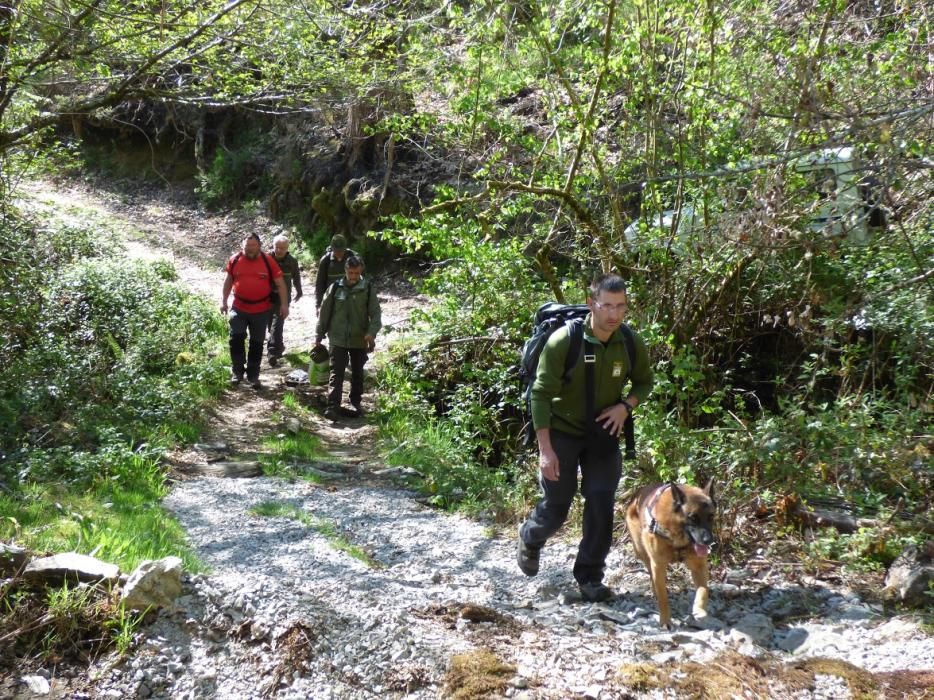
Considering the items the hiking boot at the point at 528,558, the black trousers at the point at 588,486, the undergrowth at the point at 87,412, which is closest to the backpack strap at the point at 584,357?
the black trousers at the point at 588,486

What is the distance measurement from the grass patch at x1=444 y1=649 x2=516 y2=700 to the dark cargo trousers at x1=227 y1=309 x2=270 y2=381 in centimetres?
772

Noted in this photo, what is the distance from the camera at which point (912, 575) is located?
487 centimetres

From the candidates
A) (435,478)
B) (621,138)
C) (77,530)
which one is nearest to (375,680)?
(77,530)

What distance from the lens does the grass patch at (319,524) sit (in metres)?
6.14

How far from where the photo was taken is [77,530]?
5535 mm

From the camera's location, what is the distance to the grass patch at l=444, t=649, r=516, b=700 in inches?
156

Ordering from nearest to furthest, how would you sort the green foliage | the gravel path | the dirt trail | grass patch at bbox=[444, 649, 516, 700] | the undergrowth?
1. grass patch at bbox=[444, 649, 516, 700]
2. the gravel path
3. the undergrowth
4. the dirt trail
5. the green foliage

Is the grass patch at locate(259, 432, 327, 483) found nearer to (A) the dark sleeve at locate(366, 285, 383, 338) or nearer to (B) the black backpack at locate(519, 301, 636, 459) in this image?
(A) the dark sleeve at locate(366, 285, 383, 338)

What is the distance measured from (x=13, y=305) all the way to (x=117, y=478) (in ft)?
11.8

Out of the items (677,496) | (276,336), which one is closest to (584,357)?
(677,496)

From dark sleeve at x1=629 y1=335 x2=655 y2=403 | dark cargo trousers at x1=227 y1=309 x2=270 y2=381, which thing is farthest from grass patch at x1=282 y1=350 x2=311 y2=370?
dark sleeve at x1=629 y1=335 x2=655 y2=403

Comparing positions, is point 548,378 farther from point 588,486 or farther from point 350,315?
point 350,315

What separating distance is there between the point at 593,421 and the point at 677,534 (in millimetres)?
818

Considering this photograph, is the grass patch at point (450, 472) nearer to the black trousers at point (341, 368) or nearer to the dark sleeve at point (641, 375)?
the black trousers at point (341, 368)
